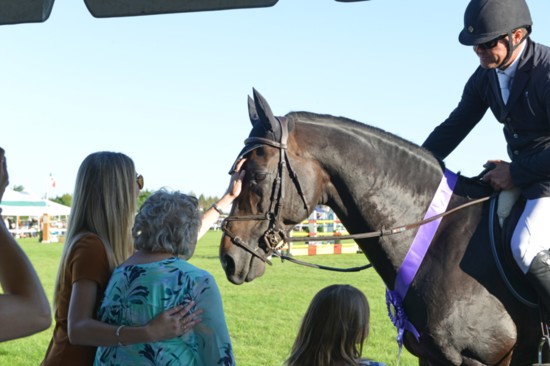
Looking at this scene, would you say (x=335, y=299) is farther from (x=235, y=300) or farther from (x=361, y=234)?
(x=235, y=300)

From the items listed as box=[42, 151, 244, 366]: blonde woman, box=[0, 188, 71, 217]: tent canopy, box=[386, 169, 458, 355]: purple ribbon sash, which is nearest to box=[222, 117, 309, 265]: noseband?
box=[386, 169, 458, 355]: purple ribbon sash

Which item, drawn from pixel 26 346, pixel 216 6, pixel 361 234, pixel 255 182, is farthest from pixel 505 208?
pixel 26 346

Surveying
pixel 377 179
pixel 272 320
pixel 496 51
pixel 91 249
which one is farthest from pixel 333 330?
pixel 272 320

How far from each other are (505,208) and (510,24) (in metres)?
1.04

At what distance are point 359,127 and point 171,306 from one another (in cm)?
211

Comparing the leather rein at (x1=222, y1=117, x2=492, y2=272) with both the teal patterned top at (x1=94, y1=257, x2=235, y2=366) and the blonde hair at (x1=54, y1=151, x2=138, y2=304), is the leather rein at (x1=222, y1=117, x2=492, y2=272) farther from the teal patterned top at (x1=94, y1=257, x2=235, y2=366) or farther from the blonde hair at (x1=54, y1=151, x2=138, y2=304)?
the teal patterned top at (x1=94, y1=257, x2=235, y2=366)

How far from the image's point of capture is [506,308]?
385 cm

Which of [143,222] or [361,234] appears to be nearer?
[143,222]

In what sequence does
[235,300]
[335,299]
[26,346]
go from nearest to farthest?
[335,299], [26,346], [235,300]

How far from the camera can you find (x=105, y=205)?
309cm

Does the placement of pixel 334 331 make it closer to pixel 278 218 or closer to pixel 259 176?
pixel 278 218

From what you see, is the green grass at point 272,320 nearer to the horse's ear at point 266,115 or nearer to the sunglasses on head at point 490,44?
the horse's ear at point 266,115

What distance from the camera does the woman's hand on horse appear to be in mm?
3943

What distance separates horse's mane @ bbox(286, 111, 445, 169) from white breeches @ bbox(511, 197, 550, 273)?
0.71 metres
